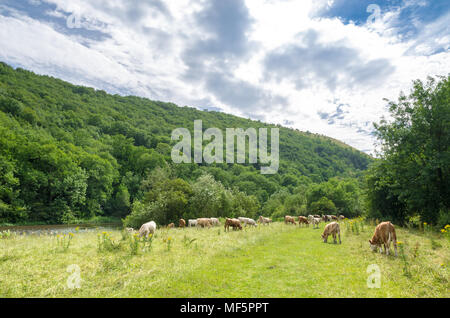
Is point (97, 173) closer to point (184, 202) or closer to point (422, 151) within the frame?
point (184, 202)

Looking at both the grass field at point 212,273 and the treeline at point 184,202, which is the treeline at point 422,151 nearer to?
the grass field at point 212,273

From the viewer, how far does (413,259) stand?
27.8 feet

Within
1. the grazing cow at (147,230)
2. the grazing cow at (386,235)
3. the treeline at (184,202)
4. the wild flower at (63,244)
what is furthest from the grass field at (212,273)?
the treeline at (184,202)

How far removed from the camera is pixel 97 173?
62312 millimetres

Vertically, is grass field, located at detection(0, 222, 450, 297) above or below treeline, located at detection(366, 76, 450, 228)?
below

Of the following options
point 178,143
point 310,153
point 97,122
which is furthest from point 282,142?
point 97,122

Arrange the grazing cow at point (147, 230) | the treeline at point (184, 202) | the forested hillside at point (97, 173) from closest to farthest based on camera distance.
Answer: the grazing cow at point (147, 230)
the treeline at point (184, 202)
the forested hillside at point (97, 173)

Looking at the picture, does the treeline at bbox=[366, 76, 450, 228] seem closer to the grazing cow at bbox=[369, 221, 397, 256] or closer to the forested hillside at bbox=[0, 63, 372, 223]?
the grazing cow at bbox=[369, 221, 397, 256]

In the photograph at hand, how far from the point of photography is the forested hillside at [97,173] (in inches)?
1619

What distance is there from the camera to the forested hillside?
1619 inches

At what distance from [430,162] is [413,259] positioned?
12503 mm

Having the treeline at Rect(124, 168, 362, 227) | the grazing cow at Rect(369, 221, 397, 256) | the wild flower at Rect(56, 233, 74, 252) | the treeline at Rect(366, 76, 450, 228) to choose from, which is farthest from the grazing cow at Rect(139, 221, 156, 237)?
the treeline at Rect(366, 76, 450, 228)
